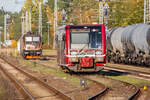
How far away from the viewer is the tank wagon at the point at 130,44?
27.8 m

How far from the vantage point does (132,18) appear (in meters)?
72.1

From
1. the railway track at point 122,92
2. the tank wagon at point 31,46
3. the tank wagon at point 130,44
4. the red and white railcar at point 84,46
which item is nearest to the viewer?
the railway track at point 122,92

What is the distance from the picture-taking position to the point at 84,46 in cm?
2097

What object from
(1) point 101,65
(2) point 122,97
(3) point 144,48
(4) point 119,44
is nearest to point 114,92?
(2) point 122,97

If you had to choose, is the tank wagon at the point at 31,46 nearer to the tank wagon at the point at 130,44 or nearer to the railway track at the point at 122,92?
the tank wagon at the point at 130,44

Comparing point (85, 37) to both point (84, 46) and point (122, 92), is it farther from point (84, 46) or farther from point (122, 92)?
point (122, 92)

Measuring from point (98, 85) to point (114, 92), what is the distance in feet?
7.45

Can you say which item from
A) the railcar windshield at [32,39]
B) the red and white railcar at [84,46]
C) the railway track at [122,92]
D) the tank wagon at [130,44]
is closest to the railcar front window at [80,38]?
the red and white railcar at [84,46]

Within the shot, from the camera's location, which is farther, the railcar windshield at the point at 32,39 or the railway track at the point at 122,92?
the railcar windshield at the point at 32,39

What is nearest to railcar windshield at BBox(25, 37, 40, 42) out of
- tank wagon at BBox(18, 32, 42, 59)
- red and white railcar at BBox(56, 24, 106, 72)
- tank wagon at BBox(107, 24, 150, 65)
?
tank wagon at BBox(18, 32, 42, 59)

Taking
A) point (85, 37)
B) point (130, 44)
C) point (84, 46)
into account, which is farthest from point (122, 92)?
point (130, 44)

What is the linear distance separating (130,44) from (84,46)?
11015mm

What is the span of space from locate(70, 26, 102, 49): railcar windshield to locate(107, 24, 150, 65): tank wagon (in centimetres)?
655

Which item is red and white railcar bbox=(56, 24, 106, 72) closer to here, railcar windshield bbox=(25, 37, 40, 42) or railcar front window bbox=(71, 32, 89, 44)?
railcar front window bbox=(71, 32, 89, 44)
